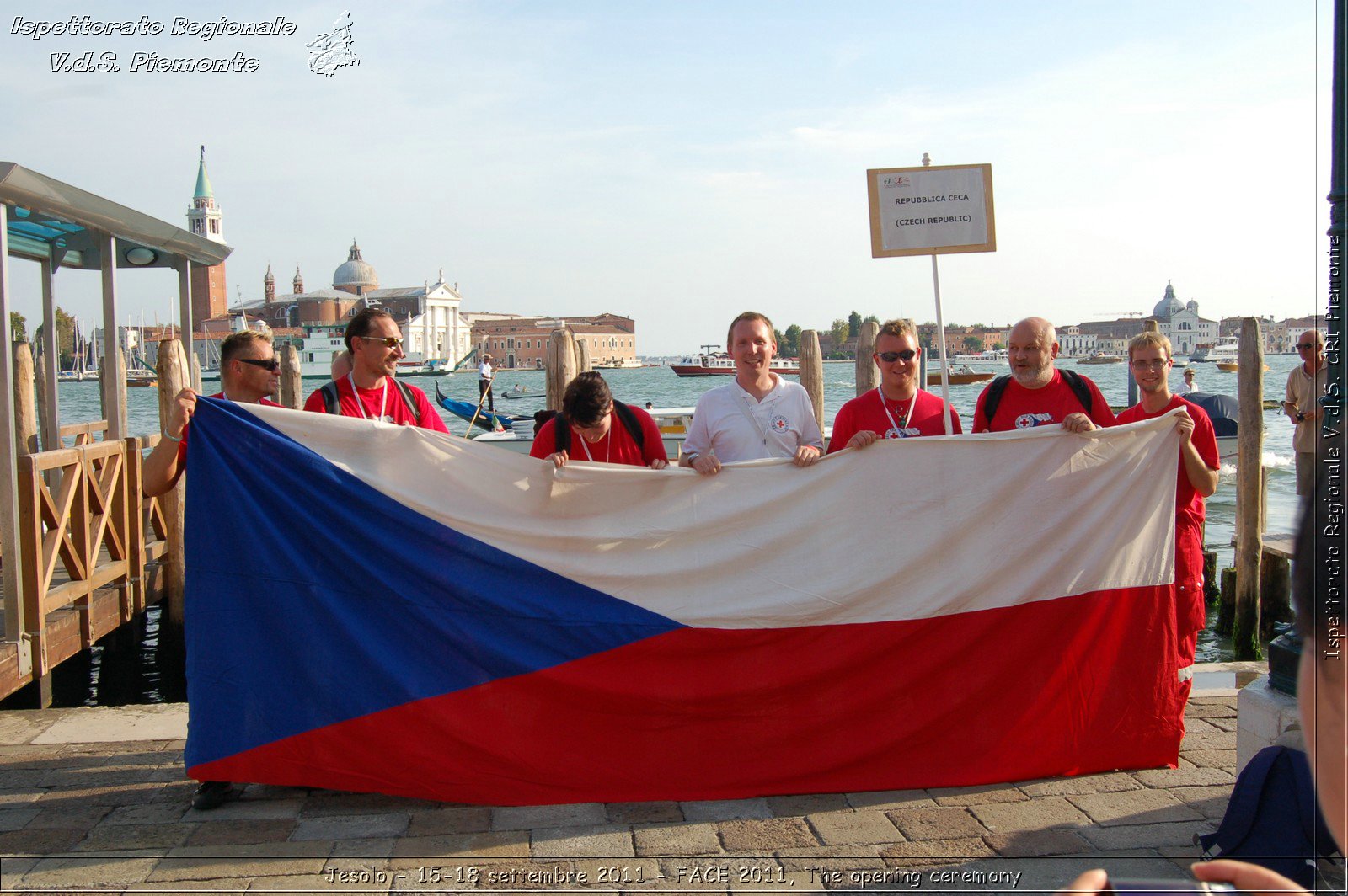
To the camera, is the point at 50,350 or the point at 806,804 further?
the point at 50,350

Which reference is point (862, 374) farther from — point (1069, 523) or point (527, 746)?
point (527, 746)

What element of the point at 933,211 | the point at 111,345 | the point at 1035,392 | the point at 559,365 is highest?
the point at 933,211

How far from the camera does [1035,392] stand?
4379 mm

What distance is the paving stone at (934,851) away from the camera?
3.20 metres

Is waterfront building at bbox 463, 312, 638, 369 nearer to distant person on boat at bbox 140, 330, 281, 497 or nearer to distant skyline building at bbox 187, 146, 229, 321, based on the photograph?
distant skyline building at bbox 187, 146, 229, 321

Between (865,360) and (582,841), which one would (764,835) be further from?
(865,360)

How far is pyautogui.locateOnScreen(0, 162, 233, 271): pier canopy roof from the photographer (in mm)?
5512

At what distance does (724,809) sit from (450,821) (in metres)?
1.00

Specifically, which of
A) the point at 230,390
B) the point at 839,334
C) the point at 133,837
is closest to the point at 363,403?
the point at 230,390

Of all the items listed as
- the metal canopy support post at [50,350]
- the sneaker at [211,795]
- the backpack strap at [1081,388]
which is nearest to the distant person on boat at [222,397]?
the sneaker at [211,795]

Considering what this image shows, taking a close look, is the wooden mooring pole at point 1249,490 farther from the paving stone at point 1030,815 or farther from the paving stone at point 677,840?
the paving stone at point 677,840

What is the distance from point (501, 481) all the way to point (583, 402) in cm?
45

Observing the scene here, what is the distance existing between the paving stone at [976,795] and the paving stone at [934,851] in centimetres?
32

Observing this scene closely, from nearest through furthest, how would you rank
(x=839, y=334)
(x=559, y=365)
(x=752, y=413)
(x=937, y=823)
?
(x=937, y=823)
(x=752, y=413)
(x=559, y=365)
(x=839, y=334)
